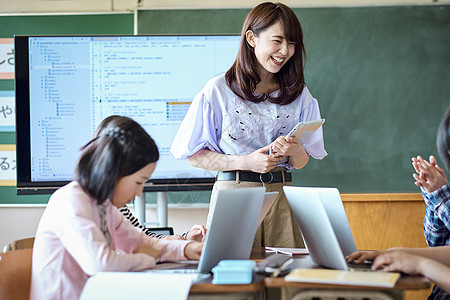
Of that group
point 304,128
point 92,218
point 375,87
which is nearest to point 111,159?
point 92,218

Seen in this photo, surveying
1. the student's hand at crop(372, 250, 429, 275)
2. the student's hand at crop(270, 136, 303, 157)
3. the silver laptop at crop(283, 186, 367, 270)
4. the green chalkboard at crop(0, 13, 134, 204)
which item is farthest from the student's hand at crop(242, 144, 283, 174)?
the green chalkboard at crop(0, 13, 134, 204)

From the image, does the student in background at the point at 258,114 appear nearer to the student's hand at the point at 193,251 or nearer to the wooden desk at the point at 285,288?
the student's hand at the point at 193,251

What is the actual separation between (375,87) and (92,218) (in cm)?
257

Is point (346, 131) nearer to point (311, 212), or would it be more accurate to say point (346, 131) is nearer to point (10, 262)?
point (311, 212)

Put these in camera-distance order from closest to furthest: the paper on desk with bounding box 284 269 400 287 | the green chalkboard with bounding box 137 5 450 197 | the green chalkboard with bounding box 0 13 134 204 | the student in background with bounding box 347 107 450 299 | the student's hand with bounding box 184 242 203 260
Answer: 1. the paper on desk with bounding box 284 269 400 287
2. the student in background with bounding box 347 107 450 299
3. the student's hand with bounding box 184 242 203 260
4. the green chalkboard with bounding box 137 5 450 197
5. the green chalkboard with bounding box 0 13 134 204

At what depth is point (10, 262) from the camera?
4.91 feet

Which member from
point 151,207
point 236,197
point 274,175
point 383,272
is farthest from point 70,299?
point 151,207

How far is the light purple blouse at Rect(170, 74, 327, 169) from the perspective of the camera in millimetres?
2104

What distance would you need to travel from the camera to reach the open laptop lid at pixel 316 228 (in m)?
1.32

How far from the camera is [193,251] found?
158 centimetres

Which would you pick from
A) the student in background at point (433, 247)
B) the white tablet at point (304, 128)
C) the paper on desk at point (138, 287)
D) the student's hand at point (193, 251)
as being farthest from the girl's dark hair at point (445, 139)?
the paper on desk at point (138, 287)

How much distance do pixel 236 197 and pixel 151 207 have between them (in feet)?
7.60

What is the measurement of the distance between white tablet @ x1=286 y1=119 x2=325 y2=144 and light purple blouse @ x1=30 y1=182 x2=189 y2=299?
0.68 metres

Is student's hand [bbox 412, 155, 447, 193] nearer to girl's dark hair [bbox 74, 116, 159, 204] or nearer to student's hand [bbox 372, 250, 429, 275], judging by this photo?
student's hand [bbox 372, 250, 429, 275]
